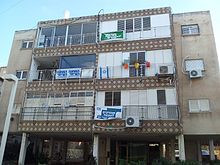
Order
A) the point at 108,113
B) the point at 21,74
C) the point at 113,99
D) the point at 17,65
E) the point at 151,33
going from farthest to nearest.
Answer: the point at 17,65 < the point at 21,74 < the point at 151,33 < the point at 113,99 < the point at 108,113

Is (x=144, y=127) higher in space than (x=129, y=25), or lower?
lower

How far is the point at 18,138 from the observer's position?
66.2 ft

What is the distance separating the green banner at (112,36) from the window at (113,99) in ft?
14.3

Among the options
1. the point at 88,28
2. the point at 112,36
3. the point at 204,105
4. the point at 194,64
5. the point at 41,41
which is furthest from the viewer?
the point at 41,41

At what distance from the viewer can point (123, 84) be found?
54.3ft

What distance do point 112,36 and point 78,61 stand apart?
3266 millimetres

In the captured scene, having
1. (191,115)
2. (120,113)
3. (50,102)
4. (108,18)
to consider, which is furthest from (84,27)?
(191,115)

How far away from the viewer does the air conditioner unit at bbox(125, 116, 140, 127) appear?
14747 mm

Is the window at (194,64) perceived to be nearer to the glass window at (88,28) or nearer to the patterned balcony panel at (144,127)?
the patterned balcony panel at (144,127)

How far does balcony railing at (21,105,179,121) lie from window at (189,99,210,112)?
1970 mm

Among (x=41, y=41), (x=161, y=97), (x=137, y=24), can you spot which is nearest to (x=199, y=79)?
(x=161, y=97)

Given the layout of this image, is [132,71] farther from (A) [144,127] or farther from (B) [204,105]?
(B) [204,105]

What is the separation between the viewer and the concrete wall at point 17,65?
→ 18984mm

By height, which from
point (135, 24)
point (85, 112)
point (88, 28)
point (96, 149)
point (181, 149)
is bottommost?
point (96, 149)
